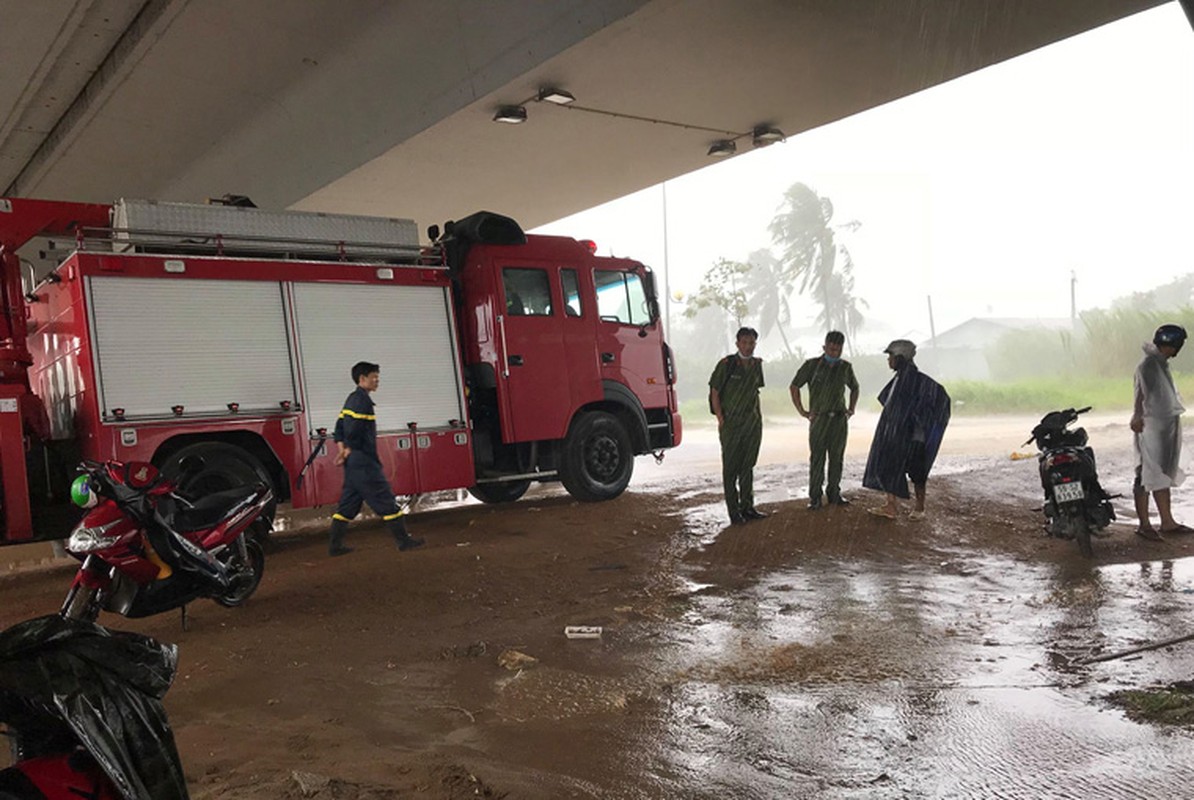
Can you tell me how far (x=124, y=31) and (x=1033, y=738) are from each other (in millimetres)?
9581

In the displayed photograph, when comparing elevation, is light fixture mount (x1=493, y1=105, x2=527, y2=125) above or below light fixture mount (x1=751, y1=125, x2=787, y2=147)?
above

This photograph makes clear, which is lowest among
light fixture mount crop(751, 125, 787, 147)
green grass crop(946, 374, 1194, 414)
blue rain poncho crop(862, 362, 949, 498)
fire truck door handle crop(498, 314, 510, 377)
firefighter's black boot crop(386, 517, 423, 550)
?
green grass crop(946, 374, 1194, 414)

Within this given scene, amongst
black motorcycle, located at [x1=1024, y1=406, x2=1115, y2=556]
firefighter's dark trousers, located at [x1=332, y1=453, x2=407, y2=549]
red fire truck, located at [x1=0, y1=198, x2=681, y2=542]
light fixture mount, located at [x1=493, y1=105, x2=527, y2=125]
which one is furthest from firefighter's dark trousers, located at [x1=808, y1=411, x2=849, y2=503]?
light fixture mount, located at [x1=493, y1=105, x2=527, y2=125]

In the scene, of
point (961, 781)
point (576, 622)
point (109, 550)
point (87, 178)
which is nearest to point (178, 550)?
point (109, 550)

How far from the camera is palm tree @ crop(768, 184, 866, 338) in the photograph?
4353cm

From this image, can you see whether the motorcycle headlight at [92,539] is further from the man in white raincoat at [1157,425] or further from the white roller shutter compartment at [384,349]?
the man in white raincoat at [1157,425]

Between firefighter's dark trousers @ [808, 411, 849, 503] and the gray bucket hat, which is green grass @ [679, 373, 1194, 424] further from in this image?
the gray bucket hat

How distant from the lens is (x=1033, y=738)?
3328 millimetres

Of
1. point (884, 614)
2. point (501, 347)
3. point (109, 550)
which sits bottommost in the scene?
point (884, 614)

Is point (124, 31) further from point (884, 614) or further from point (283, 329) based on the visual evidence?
point (884, 614)

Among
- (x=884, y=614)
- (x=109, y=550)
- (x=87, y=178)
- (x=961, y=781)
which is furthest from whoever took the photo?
(x=87, y=178)

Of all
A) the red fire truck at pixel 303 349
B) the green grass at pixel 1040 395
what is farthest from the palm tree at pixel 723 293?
the red fire truck at pixel 303 349

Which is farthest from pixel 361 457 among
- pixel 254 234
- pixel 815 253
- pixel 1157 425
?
pixel 815 253

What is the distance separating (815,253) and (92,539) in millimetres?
42300
